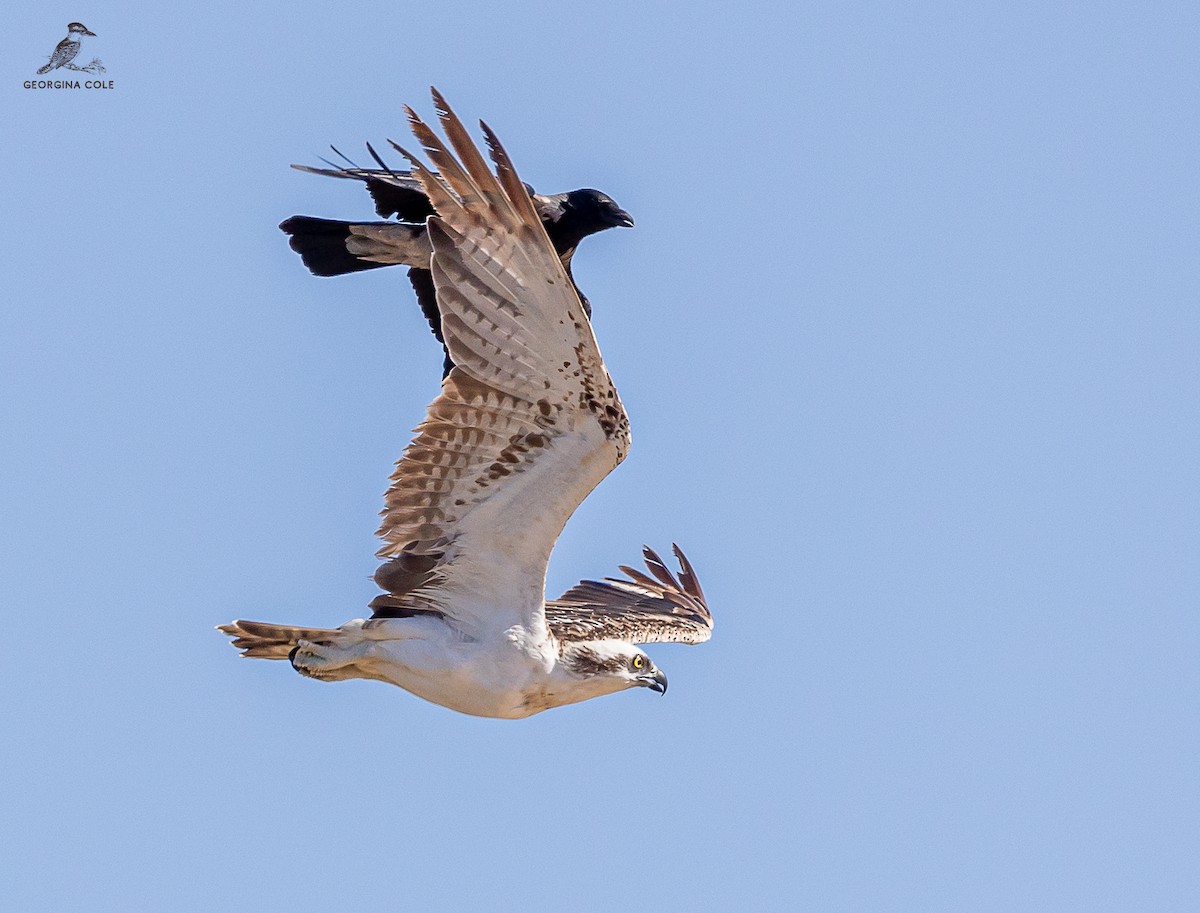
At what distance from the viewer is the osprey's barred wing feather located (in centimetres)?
1259

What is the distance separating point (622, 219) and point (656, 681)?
365 cm

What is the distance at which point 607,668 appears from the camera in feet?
35.1

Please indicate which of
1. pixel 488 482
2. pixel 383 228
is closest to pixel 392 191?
pixel 383 228

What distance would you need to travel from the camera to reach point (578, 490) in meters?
10.0

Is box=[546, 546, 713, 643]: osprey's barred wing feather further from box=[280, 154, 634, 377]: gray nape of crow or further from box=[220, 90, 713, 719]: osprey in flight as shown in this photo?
box=[280, 154, 634, 377]: gray nape of crow

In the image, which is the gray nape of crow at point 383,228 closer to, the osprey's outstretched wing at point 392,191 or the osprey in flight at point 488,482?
the osprey's outstretched wing at point 392,191

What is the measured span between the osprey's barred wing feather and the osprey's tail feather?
6.22ft

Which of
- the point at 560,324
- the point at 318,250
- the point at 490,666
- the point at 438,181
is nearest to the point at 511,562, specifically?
the point at 490,666

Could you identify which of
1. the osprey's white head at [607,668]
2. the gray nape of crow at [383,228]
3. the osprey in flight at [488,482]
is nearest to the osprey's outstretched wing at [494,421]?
the osprey in flight at [488,482]

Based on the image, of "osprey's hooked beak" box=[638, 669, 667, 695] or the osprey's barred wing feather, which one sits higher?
the osprey's barred wing feather

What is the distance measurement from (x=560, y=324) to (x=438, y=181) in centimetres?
93

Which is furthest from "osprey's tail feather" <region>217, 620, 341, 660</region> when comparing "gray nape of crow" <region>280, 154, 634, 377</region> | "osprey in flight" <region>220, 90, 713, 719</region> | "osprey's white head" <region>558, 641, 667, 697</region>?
"gray nape of crow" <region>280, 154, 634, 377</region>

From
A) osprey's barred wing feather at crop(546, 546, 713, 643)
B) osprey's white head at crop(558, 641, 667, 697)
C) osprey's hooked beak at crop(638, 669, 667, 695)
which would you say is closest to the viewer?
osprey's white head at crop(558, 641, 667, 697)

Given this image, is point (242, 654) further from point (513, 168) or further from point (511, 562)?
point (513, 168)
